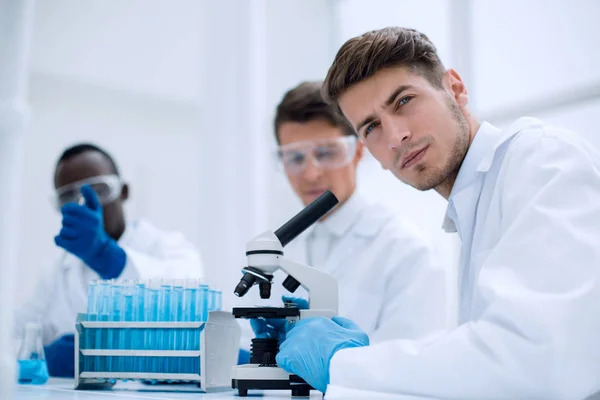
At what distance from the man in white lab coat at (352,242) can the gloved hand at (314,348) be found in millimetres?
878

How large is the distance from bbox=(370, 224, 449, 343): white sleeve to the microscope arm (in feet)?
2.31

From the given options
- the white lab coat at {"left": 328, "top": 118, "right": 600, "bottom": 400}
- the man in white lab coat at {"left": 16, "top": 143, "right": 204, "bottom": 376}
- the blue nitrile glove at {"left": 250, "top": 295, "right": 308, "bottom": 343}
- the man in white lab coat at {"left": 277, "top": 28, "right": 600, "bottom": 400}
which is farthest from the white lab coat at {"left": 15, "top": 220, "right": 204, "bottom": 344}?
the white lab coat at {"left": 328, "top": 118, "right": 600, "bottom": 400}

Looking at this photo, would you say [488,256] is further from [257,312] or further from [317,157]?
[317,157]

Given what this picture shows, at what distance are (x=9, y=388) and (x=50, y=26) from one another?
5.26 metres

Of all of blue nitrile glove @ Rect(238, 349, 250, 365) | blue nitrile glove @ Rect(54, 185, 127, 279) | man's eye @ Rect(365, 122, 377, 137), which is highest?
man's eye @ Rect(365, 122, 377, 137)

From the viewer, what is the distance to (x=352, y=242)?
2.56m

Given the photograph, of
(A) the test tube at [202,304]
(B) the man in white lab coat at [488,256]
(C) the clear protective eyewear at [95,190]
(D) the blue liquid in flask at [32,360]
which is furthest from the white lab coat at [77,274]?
(B) the man in white lab coat at [488,256]

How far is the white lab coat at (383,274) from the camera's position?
2273mm

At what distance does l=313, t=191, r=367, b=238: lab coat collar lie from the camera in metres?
2.60

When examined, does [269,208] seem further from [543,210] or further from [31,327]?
[543,210]

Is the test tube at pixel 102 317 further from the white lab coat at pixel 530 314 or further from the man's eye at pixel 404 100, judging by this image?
the man's eye at pixel 404 100

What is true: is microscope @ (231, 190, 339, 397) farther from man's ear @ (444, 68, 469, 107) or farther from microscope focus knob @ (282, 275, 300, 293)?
man's ear @ (444, 68, 469, 107)

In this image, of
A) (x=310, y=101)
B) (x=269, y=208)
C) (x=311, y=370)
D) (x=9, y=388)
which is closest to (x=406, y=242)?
(x=310, y=101)

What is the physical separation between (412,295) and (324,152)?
67 centimetres
